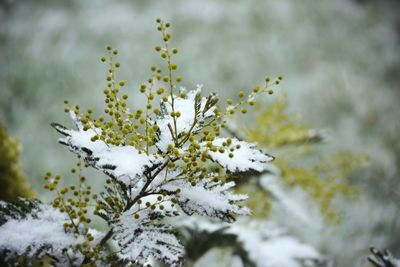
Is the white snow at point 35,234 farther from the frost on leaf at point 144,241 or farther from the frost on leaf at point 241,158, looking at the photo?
the frost on leaf at point 241,158

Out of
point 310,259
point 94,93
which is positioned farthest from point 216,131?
point 94,93

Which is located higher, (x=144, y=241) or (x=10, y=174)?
(x=10, y=174)

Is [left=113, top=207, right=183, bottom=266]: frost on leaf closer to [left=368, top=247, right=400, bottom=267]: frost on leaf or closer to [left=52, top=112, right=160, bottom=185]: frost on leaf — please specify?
[left=52, top=112, right=160, bottom=185]: frost on leaf

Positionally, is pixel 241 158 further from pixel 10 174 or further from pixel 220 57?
pixel 220 57

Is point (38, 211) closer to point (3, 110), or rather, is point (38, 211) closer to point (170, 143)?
point (170, 143)

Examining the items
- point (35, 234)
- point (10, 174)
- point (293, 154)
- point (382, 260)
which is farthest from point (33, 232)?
point (293, 154)

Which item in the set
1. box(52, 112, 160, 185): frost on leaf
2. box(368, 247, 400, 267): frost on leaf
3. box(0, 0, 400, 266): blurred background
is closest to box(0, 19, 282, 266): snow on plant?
box(52, 112, 160, 185): frost on leaf
